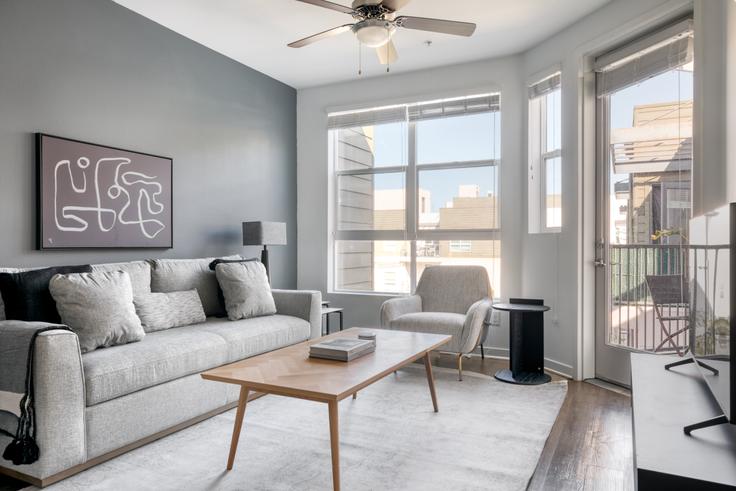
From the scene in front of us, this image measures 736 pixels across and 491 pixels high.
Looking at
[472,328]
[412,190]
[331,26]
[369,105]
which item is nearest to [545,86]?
[412,190]

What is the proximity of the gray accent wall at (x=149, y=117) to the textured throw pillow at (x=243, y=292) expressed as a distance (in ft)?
→ 1.88

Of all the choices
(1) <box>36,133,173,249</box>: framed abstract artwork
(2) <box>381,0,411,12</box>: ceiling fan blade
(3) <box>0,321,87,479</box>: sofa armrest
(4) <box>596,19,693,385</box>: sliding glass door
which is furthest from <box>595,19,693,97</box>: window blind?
(3) <box>0,321,87,479</box>: sofa armrest

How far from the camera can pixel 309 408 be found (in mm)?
3023

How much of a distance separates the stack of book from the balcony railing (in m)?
1.93

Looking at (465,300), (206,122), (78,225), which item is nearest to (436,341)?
(465,300)

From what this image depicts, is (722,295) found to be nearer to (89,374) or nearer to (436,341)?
(436,341)

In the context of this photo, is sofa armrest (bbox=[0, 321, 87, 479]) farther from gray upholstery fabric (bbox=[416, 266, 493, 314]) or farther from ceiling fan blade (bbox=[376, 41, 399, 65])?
gray upholstery fabric (bbox=[416, 266, 493, 314])

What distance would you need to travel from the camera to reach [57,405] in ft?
6.76

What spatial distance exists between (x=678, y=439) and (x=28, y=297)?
9.46 ft

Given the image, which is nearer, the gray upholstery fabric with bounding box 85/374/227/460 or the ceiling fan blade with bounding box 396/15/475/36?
the gray upholstery fabric with bounding box 85/374/227/460

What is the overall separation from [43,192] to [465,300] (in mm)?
3256

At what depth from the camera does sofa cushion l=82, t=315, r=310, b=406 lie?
7.55ft

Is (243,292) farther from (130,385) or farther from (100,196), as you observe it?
(130,385)

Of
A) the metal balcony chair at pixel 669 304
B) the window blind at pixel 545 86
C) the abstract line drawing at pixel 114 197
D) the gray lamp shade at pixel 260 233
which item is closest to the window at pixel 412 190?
the window blind at pixel 545 86
